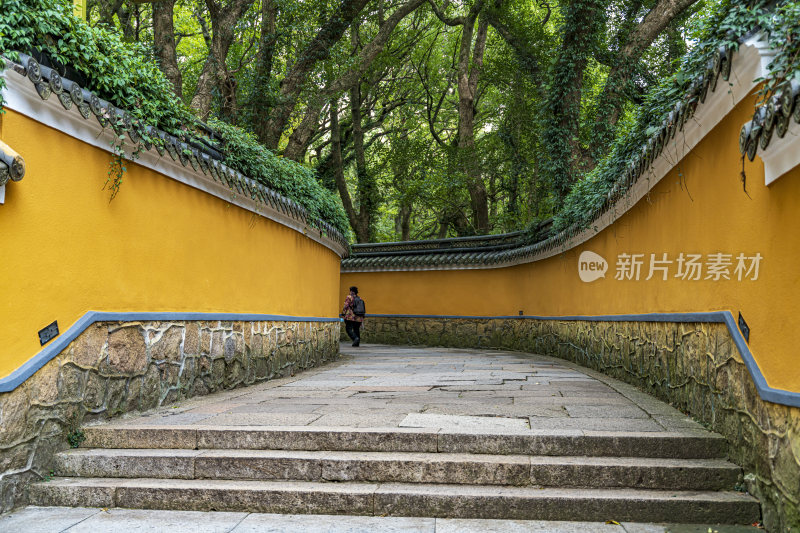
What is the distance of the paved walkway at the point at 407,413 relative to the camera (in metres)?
3.57

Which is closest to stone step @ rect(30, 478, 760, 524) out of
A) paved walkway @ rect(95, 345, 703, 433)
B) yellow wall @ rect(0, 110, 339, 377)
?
paved walkway @ rect(95, 345, 703, 433)

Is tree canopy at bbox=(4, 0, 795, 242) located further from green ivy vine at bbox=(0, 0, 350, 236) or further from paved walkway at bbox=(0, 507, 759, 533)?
paved walkway at bbox=(0, 507, 759, 533)

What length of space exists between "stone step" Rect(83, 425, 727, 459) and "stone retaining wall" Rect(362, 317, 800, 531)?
31cm

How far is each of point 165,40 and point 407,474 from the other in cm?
823

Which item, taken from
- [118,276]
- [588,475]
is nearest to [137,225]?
[118,276]

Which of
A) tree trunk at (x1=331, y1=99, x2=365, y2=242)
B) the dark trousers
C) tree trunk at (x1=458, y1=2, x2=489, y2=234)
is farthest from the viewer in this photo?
tree trunk at (x1=331, y1=99, x2=365, y2=242)

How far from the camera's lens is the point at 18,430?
3.95 meters

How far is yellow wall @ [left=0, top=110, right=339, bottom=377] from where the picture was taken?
4.02 m

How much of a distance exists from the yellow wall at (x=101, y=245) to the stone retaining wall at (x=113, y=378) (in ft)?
0.69

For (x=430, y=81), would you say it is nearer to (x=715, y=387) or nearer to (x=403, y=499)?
(x=715, y=387)

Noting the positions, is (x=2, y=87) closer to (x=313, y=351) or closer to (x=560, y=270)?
(x=313, y=351)

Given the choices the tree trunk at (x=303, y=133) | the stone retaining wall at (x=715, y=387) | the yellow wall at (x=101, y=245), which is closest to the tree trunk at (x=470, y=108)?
the tree trunk at (x=303, y=133)

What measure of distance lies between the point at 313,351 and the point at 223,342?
3522 mm

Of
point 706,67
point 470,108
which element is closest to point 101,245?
point 706,67
